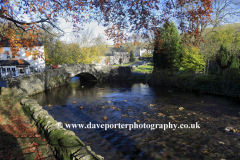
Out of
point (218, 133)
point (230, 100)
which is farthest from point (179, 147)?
point (230, 100)

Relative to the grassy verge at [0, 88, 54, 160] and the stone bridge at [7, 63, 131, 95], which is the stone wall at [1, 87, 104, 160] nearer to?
the grassy verge at [0, 88, 54, 160]

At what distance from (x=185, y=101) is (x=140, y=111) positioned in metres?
4.33

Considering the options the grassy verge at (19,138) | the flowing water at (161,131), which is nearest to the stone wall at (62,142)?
the grassy verge at (19,138)

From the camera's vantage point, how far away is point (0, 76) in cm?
2655

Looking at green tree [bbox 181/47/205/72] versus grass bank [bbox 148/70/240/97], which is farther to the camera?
green tree [bbox 181/47/205/72]

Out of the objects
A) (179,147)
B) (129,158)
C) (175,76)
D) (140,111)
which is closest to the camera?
(129,158)

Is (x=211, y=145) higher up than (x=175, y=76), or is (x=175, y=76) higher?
(x=175, y=76)

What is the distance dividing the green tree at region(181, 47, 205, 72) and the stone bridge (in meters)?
9.53

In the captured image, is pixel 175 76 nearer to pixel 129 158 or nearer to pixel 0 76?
pixel 129 158

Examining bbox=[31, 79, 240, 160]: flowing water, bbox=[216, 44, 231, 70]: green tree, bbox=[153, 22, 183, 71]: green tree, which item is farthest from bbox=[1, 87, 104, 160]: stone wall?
bbox=[216, 44, 231, 70]: green tree

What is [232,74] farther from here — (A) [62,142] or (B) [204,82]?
(A) [62,142]

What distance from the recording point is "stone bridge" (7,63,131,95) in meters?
14.6

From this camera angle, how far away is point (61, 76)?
64.6 ft

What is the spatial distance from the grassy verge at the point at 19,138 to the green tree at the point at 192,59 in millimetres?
18367
